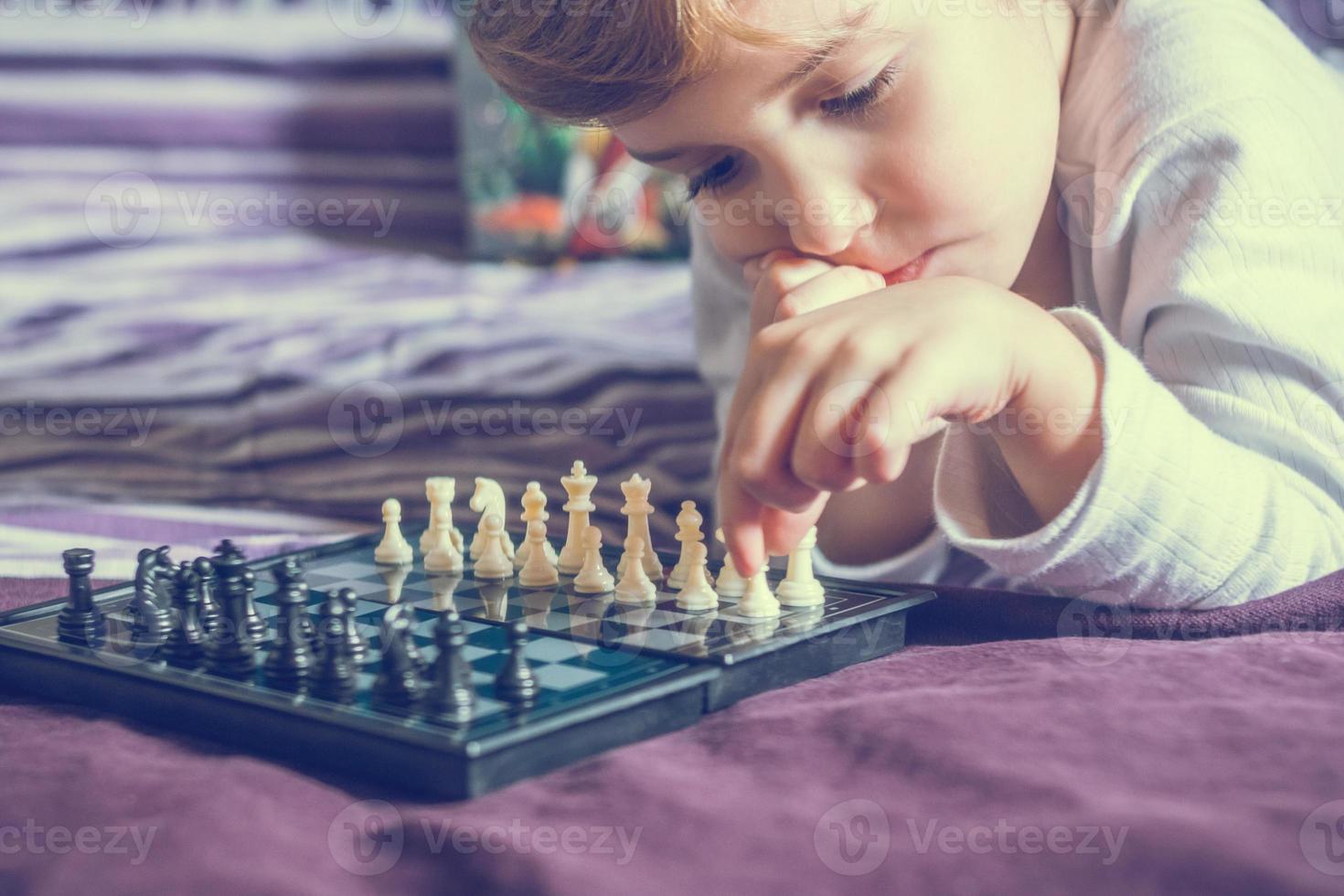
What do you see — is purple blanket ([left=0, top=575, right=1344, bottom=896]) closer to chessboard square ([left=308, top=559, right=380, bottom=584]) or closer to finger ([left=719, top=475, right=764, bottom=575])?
finger ([left=719, top=475, right=764, bottom=575])

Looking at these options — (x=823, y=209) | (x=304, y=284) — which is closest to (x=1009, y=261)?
(x=823, y=209)

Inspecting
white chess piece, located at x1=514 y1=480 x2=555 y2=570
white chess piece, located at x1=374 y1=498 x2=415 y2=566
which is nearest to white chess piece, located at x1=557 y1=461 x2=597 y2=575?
white chess piece, located at x1=514 y1=480 x2=555 y2=570

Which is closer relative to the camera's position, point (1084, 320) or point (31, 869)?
point (31, 869)

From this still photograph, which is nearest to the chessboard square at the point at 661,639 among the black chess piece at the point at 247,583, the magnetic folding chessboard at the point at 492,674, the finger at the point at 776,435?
the magnetic folding chessboard at the point at 492,674

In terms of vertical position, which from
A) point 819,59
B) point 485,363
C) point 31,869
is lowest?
point 31,869

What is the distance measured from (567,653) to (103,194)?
1842 mm

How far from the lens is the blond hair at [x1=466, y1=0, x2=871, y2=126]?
0.87m

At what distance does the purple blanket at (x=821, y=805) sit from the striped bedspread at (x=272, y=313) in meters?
Result: 0.51

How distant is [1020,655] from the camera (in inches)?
31.9

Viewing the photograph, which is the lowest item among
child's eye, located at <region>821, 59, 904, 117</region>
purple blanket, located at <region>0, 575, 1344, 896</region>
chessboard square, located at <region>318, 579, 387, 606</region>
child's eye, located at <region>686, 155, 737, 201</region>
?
purple blanket, located at <region>0, 575, 1344, 896</region>

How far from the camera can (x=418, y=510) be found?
1376 mm

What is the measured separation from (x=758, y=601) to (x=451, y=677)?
247 mm

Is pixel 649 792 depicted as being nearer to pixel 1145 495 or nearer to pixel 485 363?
pixel 1145 495

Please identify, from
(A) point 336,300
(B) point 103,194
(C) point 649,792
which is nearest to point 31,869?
(C) point 649,792
